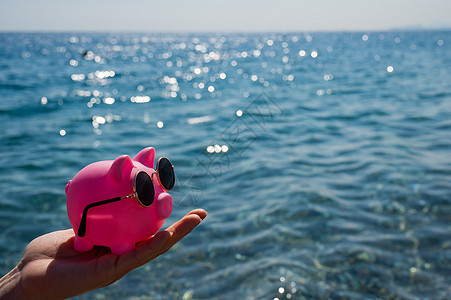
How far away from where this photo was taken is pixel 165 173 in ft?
7.84

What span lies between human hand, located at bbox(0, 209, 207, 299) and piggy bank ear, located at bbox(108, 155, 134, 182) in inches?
14.8

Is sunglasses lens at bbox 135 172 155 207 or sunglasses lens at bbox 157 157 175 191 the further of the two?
sunglasses lens at bbox 157 157 175 191

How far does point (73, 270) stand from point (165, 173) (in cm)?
72

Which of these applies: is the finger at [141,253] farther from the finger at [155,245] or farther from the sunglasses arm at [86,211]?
the sunglasses arm at [86,211]

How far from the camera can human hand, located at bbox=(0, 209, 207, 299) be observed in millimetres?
2076

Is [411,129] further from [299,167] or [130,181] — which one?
[130,181]

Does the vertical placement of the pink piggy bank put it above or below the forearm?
above

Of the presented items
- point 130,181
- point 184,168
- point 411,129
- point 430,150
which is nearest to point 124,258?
point 130,181

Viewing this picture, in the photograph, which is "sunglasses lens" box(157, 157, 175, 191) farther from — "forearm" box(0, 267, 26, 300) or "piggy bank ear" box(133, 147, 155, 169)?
"forearm" box(0, 267, 26, 300)

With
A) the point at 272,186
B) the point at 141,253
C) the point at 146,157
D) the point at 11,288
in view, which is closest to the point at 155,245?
the point at 141,253

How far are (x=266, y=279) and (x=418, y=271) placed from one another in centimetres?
186

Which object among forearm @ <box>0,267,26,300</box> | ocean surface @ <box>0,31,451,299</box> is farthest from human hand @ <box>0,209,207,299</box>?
ocean surface @ <box>0,31,451,299</box>

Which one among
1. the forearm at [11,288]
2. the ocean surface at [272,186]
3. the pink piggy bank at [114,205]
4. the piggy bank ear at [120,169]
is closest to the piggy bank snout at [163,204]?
the pink piggy bank at [114,205]

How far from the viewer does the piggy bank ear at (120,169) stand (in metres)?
2.16
